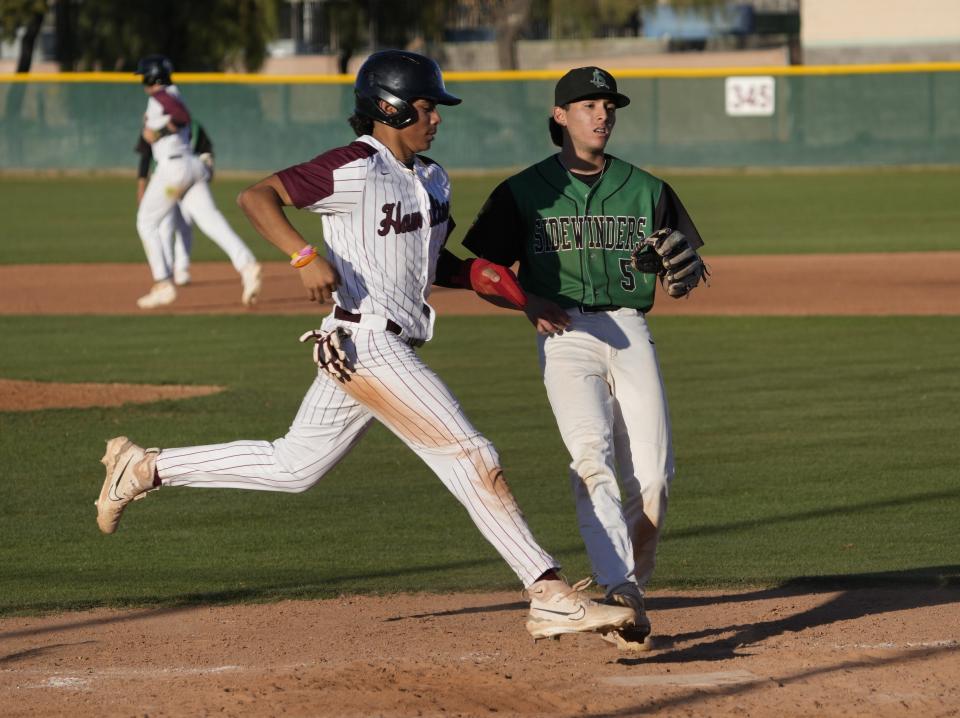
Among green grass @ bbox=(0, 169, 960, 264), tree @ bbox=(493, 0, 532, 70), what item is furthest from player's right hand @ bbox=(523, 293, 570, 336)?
tree @ bbox=(493, 0, 532, 70)

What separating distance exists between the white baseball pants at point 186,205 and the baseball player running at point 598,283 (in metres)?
10.0

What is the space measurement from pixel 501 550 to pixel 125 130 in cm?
3390

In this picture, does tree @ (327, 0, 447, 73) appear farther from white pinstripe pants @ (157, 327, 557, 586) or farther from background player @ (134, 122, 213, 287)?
white pinstripe pants @ (157, 327, 557, 586)

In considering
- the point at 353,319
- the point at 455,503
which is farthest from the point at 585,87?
the point at 455,503

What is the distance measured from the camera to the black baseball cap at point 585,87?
→ 222 inches

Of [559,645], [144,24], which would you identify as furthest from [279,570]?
[144,24]

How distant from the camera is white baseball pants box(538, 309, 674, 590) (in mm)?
5527

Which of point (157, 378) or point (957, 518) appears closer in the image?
point (957, 518)

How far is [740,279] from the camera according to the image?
1909 cm

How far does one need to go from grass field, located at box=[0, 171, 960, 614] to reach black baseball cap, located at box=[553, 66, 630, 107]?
2.10 metres

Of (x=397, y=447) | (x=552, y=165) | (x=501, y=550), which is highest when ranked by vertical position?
(x=552, y=165)

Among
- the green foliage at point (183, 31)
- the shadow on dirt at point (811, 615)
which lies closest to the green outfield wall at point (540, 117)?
the green foliage at point (183, 31)

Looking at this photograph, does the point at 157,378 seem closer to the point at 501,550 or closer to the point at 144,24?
the point at 501,550

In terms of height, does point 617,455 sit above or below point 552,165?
below
